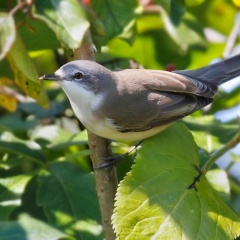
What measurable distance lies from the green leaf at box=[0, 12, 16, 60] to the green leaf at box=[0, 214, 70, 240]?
2.42ft

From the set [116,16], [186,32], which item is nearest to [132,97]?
[116,16]

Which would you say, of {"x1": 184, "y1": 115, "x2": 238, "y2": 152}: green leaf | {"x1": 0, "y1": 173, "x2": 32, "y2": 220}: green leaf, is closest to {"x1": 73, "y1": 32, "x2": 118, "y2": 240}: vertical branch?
{"x1": 0, "y1": 173, "x2": 32, "y2": 220}: green leaf

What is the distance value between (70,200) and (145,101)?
0.53m

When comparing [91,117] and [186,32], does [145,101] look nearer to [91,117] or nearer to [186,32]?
[91,117]

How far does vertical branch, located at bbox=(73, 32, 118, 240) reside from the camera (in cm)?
232

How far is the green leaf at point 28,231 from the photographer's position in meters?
2.56

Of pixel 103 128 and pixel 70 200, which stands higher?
pixel 103 128

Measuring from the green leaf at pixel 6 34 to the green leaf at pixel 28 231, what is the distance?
0.74 meters

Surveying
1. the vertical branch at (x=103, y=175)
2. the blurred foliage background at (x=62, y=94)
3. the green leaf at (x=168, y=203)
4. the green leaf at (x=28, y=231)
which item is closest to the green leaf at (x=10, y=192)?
the blurred foliage background at (x=62, y=94)

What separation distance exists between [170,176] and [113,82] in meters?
0.61

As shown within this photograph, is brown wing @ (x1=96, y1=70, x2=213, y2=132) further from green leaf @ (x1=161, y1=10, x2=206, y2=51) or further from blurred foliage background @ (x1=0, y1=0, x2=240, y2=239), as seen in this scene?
green leaf @ (x1=161, y1=10, x2=206, y2=51)

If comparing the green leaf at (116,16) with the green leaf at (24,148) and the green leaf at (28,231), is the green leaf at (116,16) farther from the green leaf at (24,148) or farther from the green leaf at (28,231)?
the green leaf at (28,231)

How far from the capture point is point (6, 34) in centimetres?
218

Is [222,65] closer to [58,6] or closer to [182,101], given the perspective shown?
[182,101]
